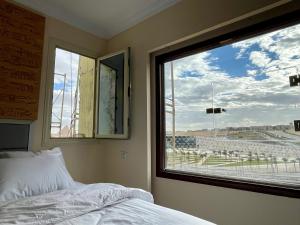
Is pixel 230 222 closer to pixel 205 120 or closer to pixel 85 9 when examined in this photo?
pixel 205 120

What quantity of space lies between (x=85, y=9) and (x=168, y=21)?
990mm

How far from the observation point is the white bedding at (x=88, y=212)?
3.30ft

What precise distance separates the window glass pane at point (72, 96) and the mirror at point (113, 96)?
0.42ft

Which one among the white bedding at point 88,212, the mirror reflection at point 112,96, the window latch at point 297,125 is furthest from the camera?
the mirror reflection at point 112,96

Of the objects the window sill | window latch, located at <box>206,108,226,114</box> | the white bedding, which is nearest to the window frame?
the white bedding

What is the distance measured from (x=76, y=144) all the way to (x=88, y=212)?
5.01ft

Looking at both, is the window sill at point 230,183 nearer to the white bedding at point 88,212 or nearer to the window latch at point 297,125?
the window latch at point 297,125

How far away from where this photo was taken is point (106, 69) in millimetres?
2762

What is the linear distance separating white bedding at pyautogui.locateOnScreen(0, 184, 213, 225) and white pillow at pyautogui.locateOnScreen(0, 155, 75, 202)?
15 cm

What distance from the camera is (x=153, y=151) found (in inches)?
90.1

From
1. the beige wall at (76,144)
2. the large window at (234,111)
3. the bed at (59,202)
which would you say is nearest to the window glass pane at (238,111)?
the large window at (234,111)

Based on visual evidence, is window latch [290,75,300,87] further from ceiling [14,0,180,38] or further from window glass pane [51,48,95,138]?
window glass pane [51,48,95,138]

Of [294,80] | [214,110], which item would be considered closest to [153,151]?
[214,110]

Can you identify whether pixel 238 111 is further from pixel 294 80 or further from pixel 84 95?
pixel 84 95
